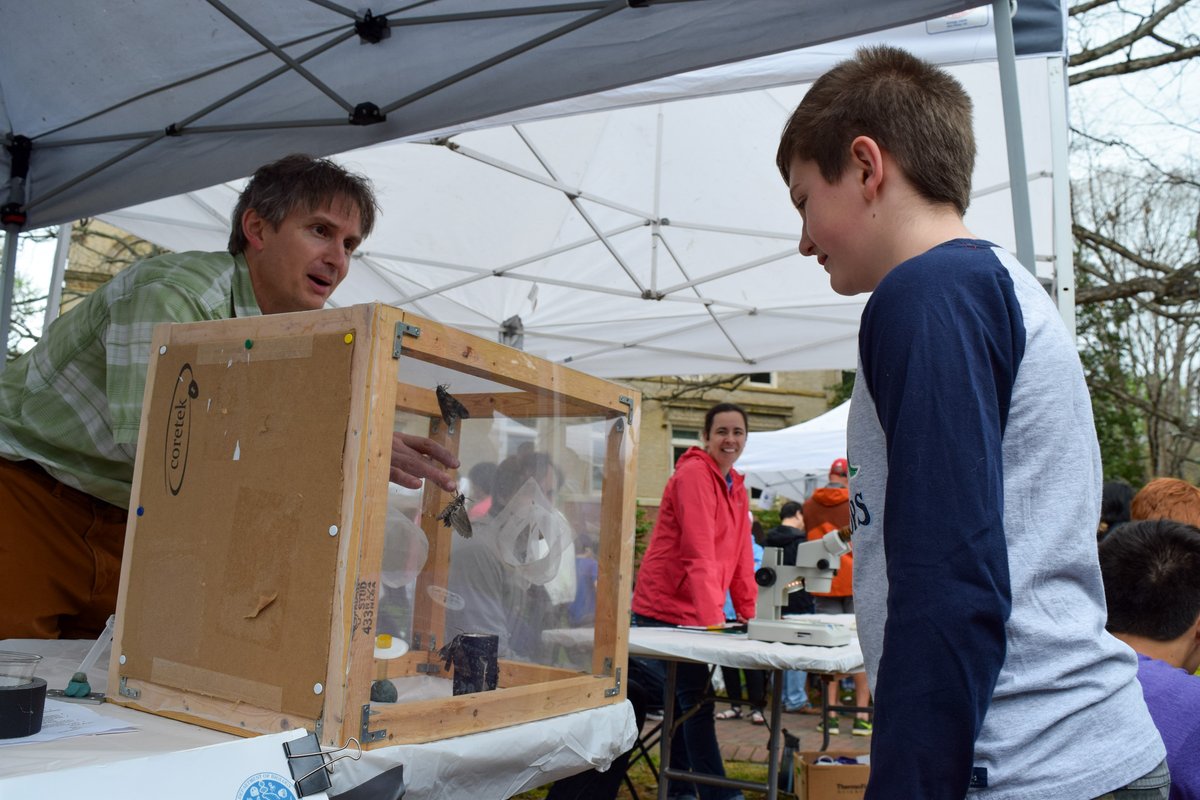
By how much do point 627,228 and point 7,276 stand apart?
131 inches

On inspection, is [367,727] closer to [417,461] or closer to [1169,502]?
[417,461]

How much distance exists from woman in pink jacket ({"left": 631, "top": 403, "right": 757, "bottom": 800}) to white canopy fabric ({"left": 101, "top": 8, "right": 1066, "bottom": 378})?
5.41 feet

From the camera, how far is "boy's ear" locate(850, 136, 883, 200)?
3.56 feet

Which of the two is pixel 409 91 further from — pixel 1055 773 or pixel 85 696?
pixel 1055 773

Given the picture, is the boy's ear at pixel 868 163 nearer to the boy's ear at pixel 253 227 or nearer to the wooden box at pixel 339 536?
the wooden box at pixel 339 536

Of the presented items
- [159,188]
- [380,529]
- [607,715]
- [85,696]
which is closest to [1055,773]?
[380,529]

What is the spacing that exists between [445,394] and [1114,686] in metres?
0.99

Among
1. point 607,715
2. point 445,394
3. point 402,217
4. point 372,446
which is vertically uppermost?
point 402,217

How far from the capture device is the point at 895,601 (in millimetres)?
889

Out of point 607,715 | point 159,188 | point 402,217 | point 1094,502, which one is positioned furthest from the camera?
point 402,217

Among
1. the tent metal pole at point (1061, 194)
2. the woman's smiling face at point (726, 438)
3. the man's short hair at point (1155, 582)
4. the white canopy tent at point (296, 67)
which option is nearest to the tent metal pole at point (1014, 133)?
the white canopy tent at point (296, 67)

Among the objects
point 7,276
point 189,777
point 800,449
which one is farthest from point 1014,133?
point 800,449

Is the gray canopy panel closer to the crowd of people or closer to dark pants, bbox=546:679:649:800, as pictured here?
the crowd of people

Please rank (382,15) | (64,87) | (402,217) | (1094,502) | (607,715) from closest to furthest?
(1094,502)
(607,715)
(382,15)
(64,87)
(402,217)
